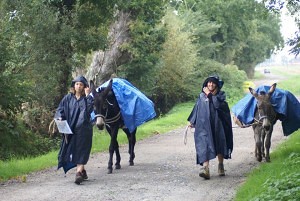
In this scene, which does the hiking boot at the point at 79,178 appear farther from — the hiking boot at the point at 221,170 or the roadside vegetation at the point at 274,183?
the roadside vegetation at the point at 274,183

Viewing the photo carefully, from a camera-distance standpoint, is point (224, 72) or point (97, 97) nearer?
point (97, 97)

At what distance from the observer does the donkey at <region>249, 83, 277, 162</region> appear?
12266 mm

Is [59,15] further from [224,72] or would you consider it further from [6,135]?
[224,72]

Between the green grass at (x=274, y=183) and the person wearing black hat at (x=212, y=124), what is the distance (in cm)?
90

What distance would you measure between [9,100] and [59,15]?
441 cm

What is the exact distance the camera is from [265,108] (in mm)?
12305

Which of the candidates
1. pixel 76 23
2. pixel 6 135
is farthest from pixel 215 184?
pixel 76 23

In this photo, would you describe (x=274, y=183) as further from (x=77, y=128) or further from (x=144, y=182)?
(x=77, y=128)

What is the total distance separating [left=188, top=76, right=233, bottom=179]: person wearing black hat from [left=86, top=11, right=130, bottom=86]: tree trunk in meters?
13.3

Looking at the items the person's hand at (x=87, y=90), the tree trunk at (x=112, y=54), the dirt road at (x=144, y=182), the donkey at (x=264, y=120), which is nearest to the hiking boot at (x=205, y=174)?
the dirt road at (x=144, y=182)

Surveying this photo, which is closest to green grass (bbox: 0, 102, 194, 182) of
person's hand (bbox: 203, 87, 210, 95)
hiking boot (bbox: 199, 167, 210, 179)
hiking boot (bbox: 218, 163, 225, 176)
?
hiking boot (bbox: 199, 167, 210, 179)

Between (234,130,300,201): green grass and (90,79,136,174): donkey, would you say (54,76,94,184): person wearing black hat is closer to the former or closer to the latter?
(90,79,136,174): donkey

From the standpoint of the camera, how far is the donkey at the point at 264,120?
40.2 ft

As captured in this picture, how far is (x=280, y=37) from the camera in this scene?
78250 mm
